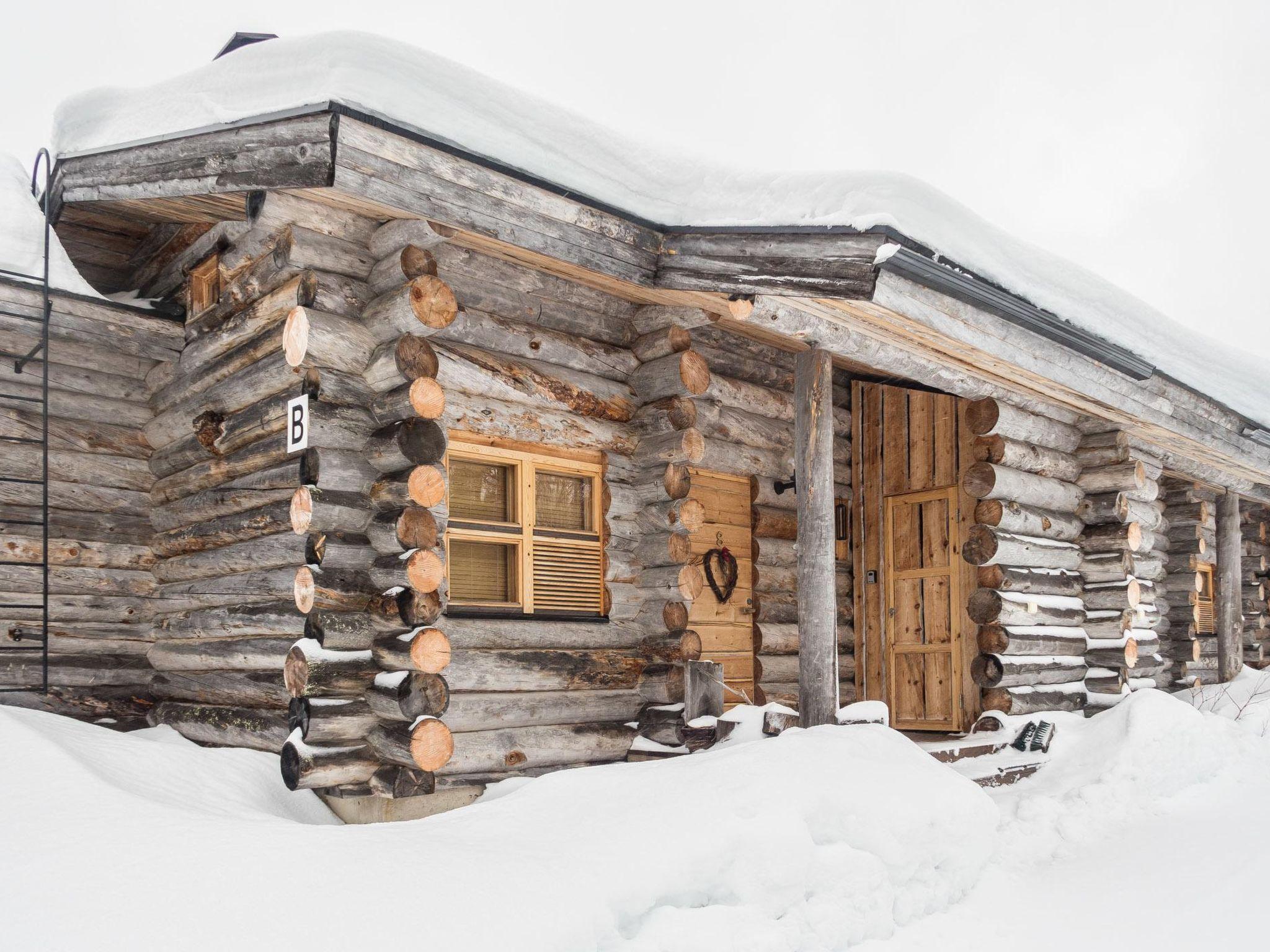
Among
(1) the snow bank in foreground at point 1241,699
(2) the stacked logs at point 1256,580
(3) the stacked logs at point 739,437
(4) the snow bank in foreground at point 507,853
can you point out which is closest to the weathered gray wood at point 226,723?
(4) the snow bank in foreground at point 507,853

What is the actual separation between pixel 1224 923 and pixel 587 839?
10.7 feet

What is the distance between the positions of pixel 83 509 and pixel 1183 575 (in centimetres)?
1321

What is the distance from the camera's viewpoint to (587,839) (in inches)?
192

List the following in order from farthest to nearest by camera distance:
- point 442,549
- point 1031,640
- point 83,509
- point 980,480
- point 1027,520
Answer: point 1027,520 < point 1031,640 < point 980,480 < point 83,509 < point 442,549

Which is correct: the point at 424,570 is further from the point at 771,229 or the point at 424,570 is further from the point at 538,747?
the point at 771,229

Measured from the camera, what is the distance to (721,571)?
8.64m

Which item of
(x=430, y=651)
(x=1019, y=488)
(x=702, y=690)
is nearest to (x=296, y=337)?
(x=430, y=651)

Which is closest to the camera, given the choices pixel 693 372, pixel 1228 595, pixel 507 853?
pixel 507 853

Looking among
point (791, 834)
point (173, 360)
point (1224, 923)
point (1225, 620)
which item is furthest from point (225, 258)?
point (1225, 620)

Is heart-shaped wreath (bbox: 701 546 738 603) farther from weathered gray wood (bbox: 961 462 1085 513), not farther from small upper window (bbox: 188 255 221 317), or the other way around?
small upper window (bbox: 188 255 221 317)

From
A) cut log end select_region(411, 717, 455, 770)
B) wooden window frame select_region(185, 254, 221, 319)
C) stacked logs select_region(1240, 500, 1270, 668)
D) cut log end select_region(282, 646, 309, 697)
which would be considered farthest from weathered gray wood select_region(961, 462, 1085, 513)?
stacked logs select_region(1240, 500, 1270, 668)

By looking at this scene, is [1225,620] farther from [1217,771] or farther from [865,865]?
[865,865]

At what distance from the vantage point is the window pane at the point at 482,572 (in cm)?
707

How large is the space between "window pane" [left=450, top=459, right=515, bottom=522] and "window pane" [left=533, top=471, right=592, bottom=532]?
21 cm
